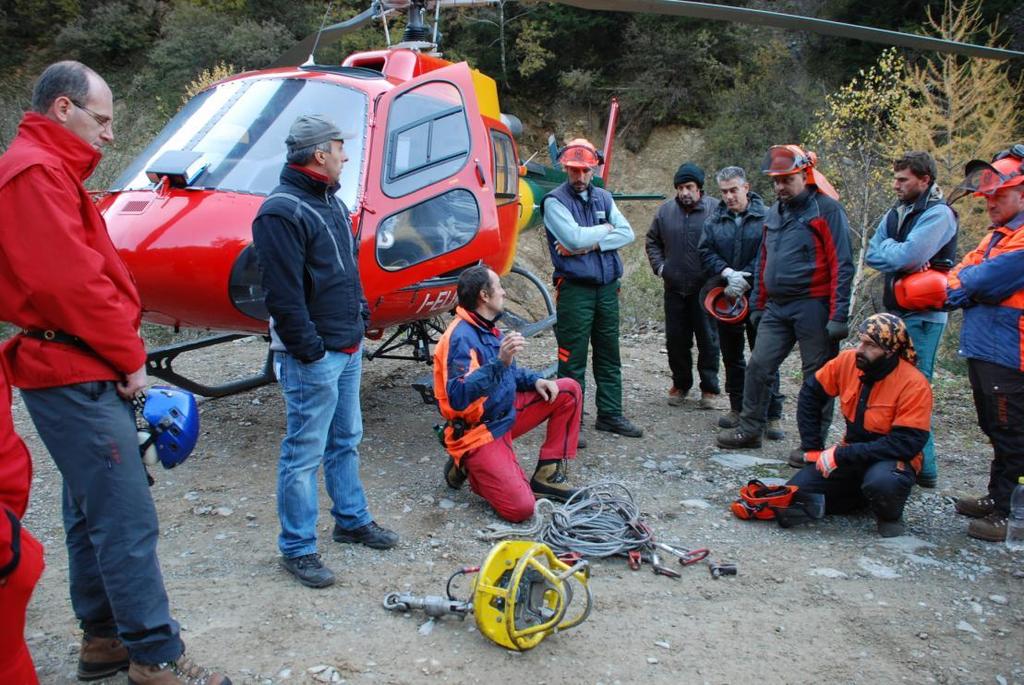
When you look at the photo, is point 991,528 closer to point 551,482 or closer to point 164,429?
point 551,482

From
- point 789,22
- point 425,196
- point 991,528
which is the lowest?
point 991,528

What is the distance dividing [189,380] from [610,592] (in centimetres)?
370

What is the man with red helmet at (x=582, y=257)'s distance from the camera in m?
5.48

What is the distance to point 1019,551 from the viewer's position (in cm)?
409

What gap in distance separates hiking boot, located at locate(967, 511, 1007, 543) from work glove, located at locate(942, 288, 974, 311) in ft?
3.80

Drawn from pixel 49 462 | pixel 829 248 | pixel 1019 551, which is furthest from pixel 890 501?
pixel 49 462

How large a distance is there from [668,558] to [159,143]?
403 cm

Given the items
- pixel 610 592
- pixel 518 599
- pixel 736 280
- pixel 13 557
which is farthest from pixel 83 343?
pixel 736 280

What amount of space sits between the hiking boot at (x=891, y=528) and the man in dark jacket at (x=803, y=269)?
2.47 ft

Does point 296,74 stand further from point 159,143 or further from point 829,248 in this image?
point 829,248

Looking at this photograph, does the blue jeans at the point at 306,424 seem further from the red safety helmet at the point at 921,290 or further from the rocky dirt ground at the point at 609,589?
the red safety helmet at the point at 921,290

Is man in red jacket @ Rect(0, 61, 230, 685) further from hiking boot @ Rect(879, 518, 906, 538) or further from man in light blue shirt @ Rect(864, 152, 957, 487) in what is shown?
man in light blue shirt @ Rect(864, 152, 957, 487)

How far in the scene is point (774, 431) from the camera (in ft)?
19.6

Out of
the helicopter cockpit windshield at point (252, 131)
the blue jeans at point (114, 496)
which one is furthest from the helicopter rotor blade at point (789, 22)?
the blue jeans at point (114, 496)
